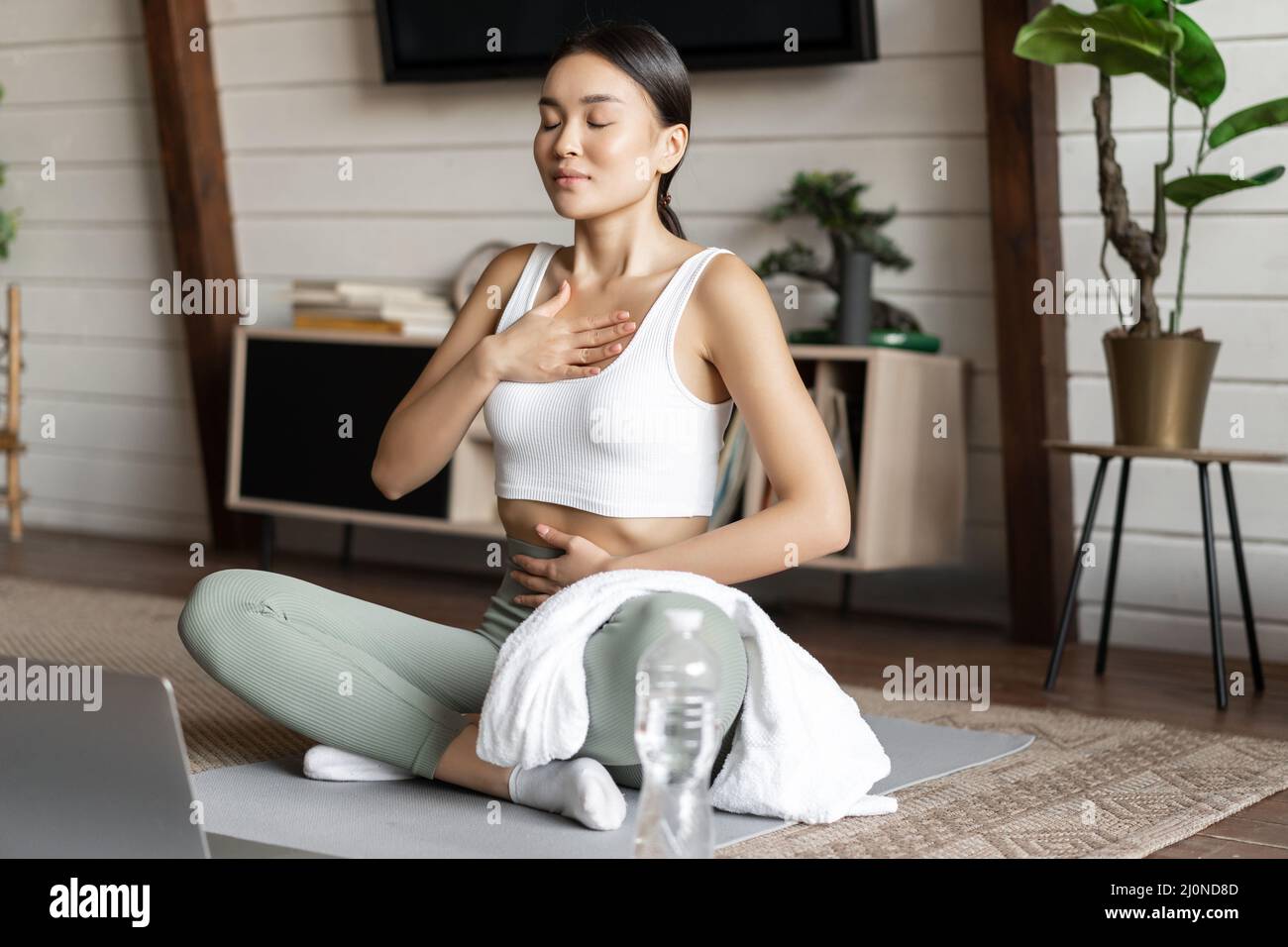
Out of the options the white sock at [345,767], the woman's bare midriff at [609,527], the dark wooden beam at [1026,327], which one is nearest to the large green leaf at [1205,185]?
the dark wooden beam at [1026,327]

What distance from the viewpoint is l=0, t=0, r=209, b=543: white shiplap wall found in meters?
4.44

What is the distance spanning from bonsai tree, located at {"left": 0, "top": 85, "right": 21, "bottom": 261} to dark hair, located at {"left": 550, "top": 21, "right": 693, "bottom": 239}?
327 centimetres

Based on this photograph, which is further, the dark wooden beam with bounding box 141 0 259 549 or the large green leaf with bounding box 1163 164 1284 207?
the dark wooden beam with bounding box 141 0 259 549

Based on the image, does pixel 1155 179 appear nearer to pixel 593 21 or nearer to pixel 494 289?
pixel 593 21

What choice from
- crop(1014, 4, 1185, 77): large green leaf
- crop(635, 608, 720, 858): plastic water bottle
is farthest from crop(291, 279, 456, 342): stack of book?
crop(635, 608, 720, 858): plastic water bottle

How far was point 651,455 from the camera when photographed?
1771 mm

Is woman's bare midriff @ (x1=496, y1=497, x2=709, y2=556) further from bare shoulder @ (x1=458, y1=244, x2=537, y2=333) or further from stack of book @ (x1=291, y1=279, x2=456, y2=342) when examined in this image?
stack of book @ (x1=291, y1=279, x2=456, y2=342)

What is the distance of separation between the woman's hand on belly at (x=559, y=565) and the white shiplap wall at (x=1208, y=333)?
67.5 inches

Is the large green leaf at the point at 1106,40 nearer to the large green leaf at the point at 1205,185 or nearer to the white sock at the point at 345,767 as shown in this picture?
the large green leaf at the point at 1205,185

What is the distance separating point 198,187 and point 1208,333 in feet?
8.30

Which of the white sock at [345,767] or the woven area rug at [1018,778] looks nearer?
the woven area rug at [1018,778]

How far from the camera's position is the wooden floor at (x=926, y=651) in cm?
243
